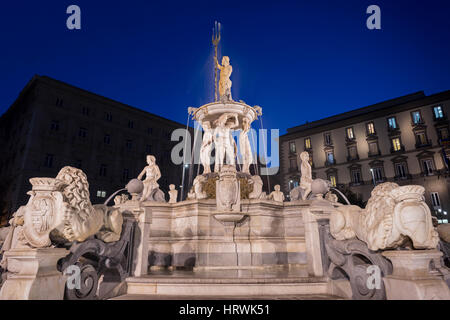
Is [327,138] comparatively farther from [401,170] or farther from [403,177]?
[403,177]

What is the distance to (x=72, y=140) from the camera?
35.0 meters

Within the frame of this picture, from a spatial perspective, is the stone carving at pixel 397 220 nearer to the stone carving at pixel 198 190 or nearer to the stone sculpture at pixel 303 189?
the stone carving at pixel 198 190

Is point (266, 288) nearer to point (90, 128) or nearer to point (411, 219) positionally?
point (411, 219)

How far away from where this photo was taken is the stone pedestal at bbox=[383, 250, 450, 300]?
10.6 feet

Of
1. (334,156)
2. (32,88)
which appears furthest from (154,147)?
(334,156)

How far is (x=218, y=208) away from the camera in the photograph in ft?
26.5

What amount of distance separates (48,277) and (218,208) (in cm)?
494

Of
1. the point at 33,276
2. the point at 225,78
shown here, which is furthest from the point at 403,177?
the point at 33,276

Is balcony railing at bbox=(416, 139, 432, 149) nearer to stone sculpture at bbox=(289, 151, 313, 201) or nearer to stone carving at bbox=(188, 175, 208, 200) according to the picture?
stone sculpture at bbox=(289, 151, 313, 201)

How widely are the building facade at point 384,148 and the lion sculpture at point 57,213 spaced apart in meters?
38.8

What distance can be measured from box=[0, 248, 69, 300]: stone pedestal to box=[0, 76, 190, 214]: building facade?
3241 centimetres

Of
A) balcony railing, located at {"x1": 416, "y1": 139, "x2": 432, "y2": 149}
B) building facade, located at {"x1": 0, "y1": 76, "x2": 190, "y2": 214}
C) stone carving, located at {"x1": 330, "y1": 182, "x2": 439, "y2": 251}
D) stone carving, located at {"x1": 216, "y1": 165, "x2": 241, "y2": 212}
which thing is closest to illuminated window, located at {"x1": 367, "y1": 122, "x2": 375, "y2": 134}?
balcony railing, located at {"x1": 416, "y1": 139, "x2": 432, "y2": 149}

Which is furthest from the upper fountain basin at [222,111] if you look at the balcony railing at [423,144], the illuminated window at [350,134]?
the illuminated window at [350,134]

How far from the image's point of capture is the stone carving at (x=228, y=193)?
8.05m
